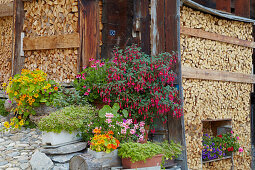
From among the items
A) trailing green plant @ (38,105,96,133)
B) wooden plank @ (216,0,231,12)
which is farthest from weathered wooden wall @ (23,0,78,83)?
wooden plank @ (216,0,231,12)

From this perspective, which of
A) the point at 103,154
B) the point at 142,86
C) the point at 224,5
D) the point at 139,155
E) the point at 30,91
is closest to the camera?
the point at 139,155

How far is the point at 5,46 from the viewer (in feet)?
28.4

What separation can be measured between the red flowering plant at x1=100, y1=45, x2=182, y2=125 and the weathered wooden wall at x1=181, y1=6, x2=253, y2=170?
2.48 ft

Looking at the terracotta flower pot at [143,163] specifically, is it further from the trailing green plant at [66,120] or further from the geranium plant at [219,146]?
the geranium plant at [219,146]

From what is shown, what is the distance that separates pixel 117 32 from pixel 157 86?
2383 millimetres

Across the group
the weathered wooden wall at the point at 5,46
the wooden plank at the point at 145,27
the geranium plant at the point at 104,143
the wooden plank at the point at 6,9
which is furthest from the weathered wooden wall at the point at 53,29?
the geranium plant at the point at 104,143

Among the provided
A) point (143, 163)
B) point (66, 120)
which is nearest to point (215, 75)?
point (143, 163)

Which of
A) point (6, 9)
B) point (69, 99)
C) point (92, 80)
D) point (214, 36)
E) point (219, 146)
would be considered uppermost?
point (6, 9)

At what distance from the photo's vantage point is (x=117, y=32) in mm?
7688

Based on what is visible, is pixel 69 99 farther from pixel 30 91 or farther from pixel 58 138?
pixel 58 138

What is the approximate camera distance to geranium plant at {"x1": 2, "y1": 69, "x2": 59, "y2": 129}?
19.7 ft

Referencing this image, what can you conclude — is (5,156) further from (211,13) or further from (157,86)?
(211,13)

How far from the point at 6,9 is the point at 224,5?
19.7 ft

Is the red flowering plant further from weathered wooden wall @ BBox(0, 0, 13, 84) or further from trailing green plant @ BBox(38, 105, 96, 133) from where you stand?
weathered wooden wall @ BBox(0, 0, 13, 84)
